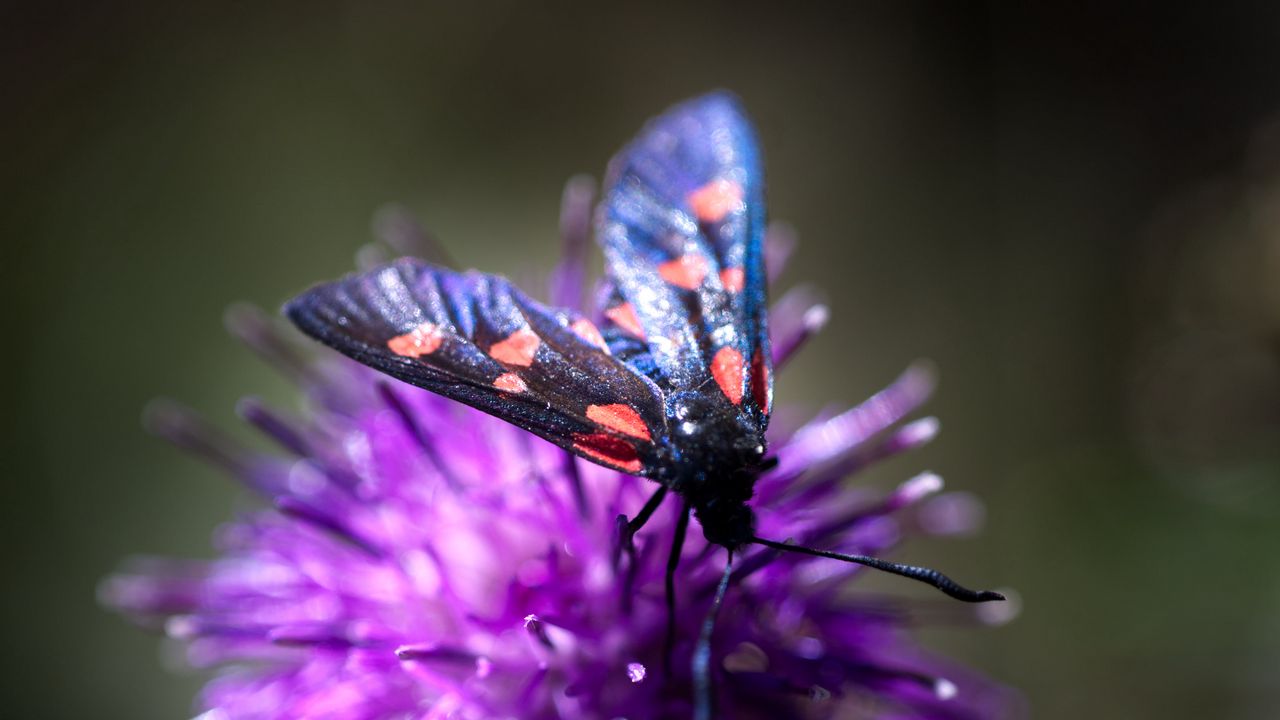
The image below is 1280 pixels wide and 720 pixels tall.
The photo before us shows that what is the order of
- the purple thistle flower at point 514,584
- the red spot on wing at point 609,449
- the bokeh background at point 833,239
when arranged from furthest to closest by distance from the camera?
the bokeh background at point 833,239 < the purple thistle flower at point 514,584 < the red spot on wing at point 609,449

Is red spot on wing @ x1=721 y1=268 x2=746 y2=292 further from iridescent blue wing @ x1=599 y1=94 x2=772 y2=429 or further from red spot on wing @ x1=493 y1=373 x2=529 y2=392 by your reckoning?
red spot on wing @ x1=493 y1=373 x2=529 y2=392

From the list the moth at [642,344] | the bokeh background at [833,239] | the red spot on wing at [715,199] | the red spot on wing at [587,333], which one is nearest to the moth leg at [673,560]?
the moth at [642,344]

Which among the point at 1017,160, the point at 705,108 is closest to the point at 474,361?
the point at 705,108

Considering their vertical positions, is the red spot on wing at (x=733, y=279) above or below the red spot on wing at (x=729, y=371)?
above

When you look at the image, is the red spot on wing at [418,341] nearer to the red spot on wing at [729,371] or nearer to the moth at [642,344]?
the moth at [642,344]

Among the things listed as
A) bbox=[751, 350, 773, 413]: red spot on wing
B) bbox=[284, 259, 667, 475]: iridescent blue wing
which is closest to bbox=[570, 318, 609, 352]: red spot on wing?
bbox=[284, 259, 667, 475]: iridescent blue wing

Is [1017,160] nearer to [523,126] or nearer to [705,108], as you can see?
[523,126]

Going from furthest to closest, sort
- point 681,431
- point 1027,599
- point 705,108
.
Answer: point 1027,599
point 705,108
point 681,431

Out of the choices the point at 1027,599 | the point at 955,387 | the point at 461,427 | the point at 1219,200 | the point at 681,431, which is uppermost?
the point at 1219,200
